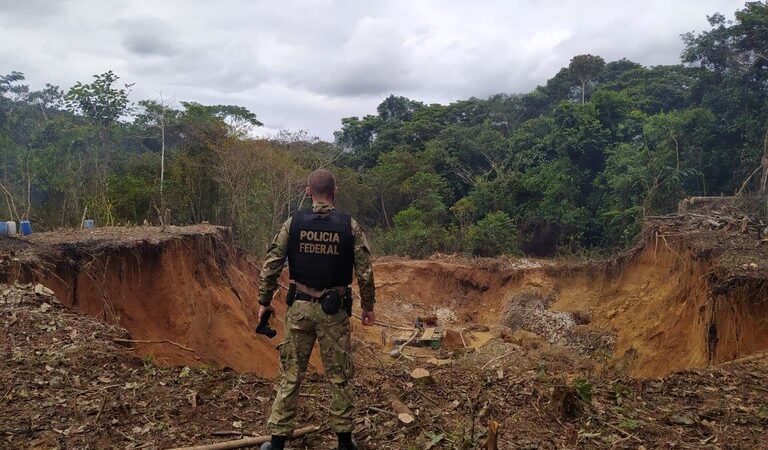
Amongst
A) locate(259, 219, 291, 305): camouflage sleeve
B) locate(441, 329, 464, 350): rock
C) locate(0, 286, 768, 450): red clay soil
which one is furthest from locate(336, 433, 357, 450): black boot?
locate(441, 329, 464, 350): rock

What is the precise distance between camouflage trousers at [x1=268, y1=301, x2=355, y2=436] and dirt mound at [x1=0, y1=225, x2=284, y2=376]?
378 cm

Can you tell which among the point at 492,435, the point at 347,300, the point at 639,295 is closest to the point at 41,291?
the point at 347,300

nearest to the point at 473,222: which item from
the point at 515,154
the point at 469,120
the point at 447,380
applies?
the point at 515,154

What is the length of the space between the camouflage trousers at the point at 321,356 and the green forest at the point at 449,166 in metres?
9.28

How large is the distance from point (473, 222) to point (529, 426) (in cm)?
2036

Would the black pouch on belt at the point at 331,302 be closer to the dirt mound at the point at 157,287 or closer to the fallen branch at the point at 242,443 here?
the fallen branch at the point at 242,443

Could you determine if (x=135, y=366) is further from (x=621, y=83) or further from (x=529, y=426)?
(x=621, y=83)

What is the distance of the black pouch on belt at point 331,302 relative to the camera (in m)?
3.77

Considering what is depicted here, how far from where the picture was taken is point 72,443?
12.4ft

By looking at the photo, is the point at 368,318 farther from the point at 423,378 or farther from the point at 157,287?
the point at 157,287

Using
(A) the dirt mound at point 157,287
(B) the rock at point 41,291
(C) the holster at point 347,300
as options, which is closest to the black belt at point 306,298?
(C) the holster at point 347,300

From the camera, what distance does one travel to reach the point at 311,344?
3.94 metres

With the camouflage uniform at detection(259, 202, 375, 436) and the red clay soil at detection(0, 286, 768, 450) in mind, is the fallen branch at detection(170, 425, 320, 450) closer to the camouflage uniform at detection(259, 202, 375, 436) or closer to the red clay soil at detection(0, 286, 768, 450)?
the red clay soil at detection(0, 286, 768, 450)

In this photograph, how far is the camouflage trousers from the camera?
12.3ft
